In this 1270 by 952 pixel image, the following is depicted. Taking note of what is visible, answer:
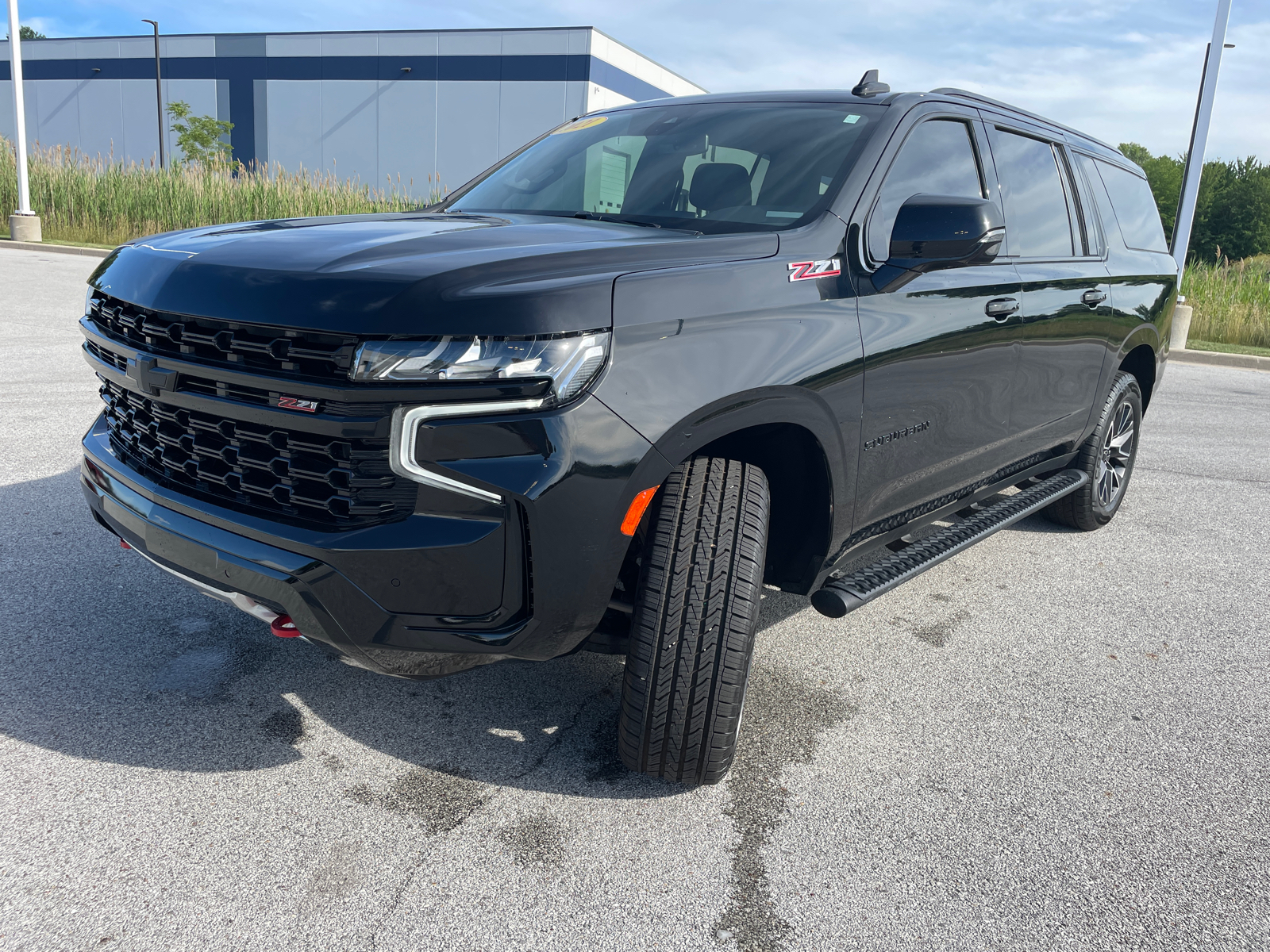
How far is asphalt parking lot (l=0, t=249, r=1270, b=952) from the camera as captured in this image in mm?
2062

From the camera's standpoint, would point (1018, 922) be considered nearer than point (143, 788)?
Yes

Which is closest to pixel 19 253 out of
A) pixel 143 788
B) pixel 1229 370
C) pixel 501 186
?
pixel 501 186

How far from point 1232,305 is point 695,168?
52.8 ft

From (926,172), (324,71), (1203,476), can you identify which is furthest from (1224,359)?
(324,71)

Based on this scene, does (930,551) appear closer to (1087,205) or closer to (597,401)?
(597,401)

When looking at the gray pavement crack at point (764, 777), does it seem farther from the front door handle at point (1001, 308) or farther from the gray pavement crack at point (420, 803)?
the front door handle at point (1001, 308)

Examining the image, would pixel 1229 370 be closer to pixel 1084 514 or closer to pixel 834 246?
pixel 1084 514

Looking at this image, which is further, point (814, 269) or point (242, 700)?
point (242, 700)

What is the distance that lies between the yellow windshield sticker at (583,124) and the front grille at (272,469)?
6.99 feet

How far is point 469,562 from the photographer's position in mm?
2029

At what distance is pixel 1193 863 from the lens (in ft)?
7.73

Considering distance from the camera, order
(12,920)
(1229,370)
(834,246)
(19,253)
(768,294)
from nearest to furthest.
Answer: (12,920)
(768,294)
(834,246)
(1229,370)
(19,253)

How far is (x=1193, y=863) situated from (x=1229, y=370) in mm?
12752

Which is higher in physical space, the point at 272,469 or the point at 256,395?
the point at 256,395
